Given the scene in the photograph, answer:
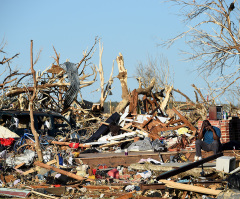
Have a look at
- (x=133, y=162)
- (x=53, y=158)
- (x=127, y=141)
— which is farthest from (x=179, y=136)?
(x=53, y=158)

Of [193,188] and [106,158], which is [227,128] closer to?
[106,158]

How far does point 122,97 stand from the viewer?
21156mm

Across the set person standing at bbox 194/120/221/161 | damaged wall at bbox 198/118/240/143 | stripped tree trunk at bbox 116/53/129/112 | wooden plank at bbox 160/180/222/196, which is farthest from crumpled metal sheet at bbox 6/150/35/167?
stripped tree trunk at bbox 116/53/129/112

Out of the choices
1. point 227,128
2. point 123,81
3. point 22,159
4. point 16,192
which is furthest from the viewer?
point 123,81

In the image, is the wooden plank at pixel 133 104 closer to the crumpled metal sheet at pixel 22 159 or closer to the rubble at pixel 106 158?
the rubble at pixel 106 158

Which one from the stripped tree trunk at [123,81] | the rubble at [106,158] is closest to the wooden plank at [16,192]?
the rubble at [106,158]

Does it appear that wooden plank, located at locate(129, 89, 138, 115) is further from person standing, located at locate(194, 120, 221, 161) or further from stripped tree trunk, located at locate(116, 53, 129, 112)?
person standing, located at locate(194, 120, 221, 161)

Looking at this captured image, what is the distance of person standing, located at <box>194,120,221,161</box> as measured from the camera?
12.0 m

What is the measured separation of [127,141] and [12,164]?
5167mm

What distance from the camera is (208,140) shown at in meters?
12.3

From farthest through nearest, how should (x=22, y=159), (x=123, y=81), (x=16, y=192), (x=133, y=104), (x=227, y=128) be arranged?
(x=123, y=81) < (x=133, y=104) < (x=227, y=128) < (x=22, y=159) < (x=16, y=192)

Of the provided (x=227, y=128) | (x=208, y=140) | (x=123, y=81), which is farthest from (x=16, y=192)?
(x=123, y=81)

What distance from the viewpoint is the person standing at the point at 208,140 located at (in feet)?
39.3

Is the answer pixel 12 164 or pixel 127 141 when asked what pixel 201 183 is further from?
pixel 127 141
